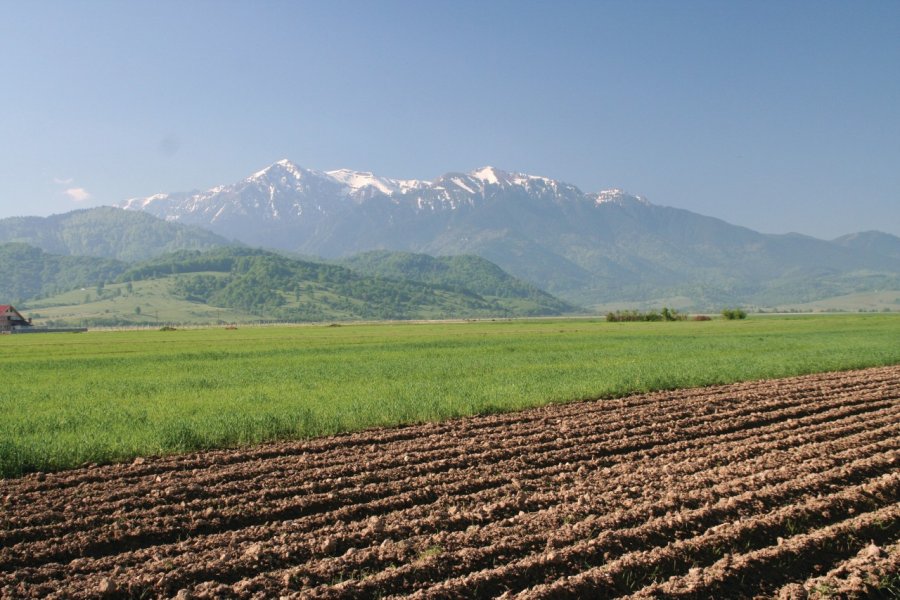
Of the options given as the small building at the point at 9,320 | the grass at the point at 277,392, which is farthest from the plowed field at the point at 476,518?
the small building at the point at 9,320

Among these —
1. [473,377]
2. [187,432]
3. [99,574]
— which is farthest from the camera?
[473,377]

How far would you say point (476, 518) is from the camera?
9031 millimetres

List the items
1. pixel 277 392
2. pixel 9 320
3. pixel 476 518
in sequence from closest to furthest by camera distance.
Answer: pixel 476 518 < pixel 277 392 < pixel 9 320

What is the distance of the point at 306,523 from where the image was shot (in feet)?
29.7

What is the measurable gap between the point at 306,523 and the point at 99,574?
251cm

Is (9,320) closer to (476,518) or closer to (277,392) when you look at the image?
(277,392)

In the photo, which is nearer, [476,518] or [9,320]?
[476,518]

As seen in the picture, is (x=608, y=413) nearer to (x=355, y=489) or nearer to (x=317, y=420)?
(x=317, y=420)

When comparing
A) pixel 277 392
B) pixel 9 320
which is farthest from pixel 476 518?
pixel 9 320

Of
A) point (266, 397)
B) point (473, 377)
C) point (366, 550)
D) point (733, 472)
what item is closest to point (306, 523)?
point (366, 550)

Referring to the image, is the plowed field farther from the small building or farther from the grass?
the small building

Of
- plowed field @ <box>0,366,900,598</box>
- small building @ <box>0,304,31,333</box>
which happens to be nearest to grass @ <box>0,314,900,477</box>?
plowed field @ <box>0,366,900,598</box>

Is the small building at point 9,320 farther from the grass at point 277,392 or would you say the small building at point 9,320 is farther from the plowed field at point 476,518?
the plowed field at point 476,518

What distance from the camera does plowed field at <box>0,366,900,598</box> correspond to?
7.32 metres
